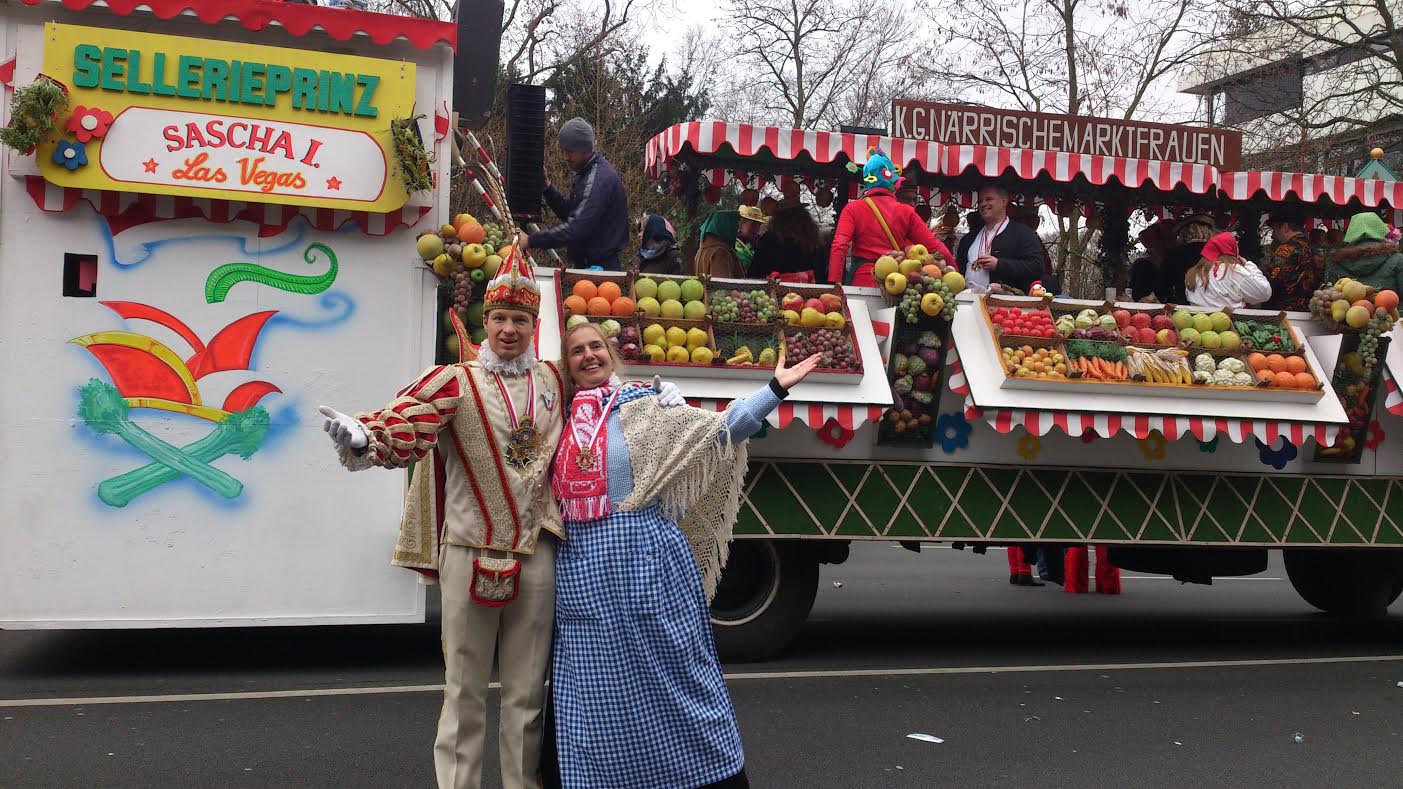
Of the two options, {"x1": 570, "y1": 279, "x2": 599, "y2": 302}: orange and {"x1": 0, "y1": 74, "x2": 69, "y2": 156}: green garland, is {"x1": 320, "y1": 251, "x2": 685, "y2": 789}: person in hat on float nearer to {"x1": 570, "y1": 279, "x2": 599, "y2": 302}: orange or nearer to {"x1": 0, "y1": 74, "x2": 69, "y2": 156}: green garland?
{"x1": 570, "y1": 279, "x2": 599, "y2": 302}: orange

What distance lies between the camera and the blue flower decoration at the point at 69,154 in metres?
6.23

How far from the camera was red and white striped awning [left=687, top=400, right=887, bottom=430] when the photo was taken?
22.5ft

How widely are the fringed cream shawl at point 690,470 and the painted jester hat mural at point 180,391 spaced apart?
3.23 meters

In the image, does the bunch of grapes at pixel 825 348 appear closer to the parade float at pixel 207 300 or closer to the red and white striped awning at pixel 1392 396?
the parade float at pixel 207 300

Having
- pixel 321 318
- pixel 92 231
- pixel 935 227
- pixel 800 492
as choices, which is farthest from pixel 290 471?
pixel 935 227

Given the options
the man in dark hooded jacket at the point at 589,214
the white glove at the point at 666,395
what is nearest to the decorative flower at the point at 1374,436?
the man in dark hooded jacket at the point at 589,214

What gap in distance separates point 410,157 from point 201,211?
111 cm

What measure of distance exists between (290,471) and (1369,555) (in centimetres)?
753

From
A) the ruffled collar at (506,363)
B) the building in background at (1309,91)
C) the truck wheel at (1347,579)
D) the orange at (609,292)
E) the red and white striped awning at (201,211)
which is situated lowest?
the truck wheel at (1347,579)

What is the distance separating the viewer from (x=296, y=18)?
260 inches

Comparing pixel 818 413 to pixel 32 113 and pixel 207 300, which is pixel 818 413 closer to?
pixel 207 300

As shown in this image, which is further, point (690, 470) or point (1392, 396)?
point (1392, 396)

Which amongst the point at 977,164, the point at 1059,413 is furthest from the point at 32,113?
the point at 1059,413

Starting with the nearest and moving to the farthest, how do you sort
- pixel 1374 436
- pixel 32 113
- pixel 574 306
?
pixel 32 113 → pixel 574 306 → pixel 1374 436
